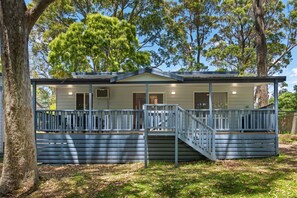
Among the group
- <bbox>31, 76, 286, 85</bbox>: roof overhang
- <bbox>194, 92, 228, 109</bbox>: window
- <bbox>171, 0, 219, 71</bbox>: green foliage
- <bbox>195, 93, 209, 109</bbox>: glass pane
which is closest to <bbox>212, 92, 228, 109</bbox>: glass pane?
<bbox>194, 92, 228, 109</bbox>: window

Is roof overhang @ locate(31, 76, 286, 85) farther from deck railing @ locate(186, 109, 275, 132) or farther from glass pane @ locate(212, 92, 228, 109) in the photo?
glass pane @ locate(212, 92, 228, 109)

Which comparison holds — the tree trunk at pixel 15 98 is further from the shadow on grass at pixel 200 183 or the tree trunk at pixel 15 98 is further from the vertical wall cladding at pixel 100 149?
the vertical wall cladding at pixel 100 149

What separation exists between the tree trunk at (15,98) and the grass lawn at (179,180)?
2.27 feet

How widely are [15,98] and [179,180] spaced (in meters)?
4.54

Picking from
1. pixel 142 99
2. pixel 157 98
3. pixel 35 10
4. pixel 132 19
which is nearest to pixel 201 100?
pixel 157 98

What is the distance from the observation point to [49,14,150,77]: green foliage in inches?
736

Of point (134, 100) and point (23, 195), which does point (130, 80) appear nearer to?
point (134, 100)

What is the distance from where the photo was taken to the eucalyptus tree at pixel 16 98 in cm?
588

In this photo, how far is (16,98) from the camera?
591 cm

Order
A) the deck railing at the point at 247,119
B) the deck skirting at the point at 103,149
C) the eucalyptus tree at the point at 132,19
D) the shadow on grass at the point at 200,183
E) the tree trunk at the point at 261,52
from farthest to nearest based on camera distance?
1. the eucalyptus tree at the point at 132,19
2. the tree trunk at the point at 261,52
3. the deck skirting at the point at 103,149
4. the deck railing at the point at 247,119
5. the shadow on grass at the point at 200,183

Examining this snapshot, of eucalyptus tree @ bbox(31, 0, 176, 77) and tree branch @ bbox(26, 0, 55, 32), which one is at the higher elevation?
eucalyptus tree @ bbox(31, 0, 176, 77)

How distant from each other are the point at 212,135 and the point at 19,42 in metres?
6.54

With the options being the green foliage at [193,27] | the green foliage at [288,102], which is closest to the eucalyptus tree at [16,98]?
the green foliage at [193,27]

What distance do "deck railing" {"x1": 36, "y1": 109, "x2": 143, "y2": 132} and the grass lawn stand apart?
1501 millimetres
